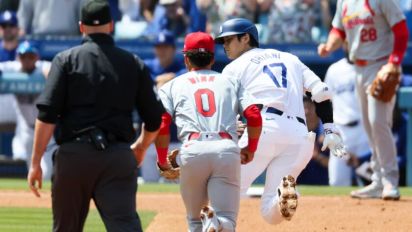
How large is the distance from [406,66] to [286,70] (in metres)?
6.93

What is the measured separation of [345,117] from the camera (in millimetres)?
13398

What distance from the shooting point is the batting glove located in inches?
294

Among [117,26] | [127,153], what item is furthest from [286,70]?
[117,26]

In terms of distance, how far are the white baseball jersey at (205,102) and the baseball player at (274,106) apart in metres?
0.58

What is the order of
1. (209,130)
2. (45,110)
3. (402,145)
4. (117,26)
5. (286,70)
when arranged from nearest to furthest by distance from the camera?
(45,110), (209,130), (286,70), (402,145), (117,26)

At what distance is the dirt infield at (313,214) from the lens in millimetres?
8172

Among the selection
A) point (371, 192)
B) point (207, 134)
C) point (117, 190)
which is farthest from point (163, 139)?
point (371, 192)

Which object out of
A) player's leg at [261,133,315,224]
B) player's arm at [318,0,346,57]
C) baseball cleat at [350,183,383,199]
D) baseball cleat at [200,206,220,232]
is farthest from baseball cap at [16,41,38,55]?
baseball cleat at [200,206,220,232]

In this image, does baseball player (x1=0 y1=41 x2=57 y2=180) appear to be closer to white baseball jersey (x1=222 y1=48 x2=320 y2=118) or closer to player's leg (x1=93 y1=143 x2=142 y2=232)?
white baseball jersey (x1=222 y1=48 x2=320 y2=118)

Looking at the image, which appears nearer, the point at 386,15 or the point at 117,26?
the point at 386,15

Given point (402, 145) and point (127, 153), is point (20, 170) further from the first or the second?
point (127, 153)

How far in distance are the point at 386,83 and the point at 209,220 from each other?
3461 millimetres

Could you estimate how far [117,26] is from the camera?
14.9 metres

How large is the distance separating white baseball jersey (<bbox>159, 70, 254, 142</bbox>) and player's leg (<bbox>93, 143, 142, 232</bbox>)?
1.07 metres
